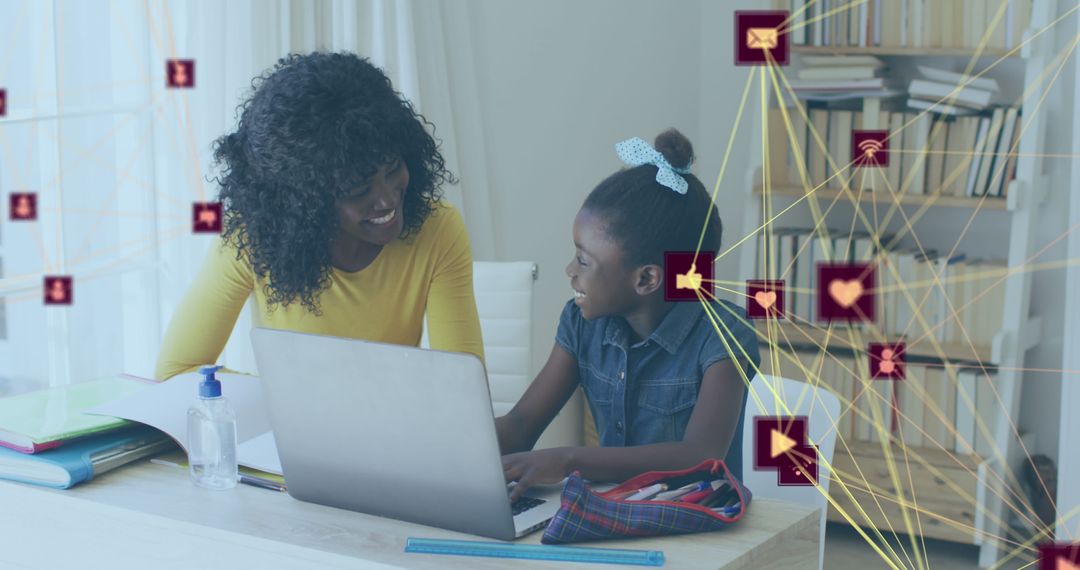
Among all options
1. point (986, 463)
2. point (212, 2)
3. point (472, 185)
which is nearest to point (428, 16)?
point (472, 185)

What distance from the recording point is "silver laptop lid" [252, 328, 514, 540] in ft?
3.74

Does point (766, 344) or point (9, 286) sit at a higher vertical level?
point (9, 286)

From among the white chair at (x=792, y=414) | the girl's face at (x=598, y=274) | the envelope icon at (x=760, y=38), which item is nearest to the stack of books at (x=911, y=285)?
the white chair at (x=792, y=414)

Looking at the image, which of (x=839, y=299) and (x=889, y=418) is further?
(x=889, y=418)

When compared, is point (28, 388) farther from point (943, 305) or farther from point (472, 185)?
point (943, 305)

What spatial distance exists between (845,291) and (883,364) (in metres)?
1.50

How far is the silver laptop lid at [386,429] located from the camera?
114 centimetres

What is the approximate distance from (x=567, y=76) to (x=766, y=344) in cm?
90

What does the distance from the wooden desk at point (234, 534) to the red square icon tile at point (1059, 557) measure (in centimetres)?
28

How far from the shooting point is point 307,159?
172cm

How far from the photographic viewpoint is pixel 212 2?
225cm

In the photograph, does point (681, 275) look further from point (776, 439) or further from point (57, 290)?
point (57, 290)

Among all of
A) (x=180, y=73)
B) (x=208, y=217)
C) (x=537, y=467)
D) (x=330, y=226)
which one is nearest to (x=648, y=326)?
(x=537, y=467)

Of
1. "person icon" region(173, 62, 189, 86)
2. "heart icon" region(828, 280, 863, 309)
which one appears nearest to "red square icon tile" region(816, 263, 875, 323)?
"heart icon" region(828, 280, 863, 309)
